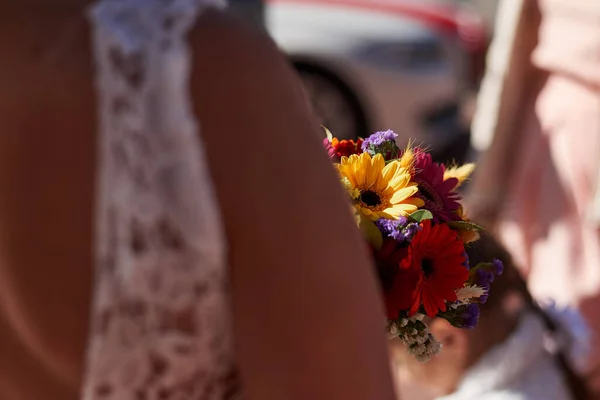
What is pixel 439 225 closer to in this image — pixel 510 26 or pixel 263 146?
pixel 263 146

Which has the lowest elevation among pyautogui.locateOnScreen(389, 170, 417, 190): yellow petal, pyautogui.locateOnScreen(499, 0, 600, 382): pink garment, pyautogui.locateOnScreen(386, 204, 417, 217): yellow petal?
pyautogui.locateOnScreen(386, 204, 417, 217): yellow petal

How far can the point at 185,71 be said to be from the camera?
85 cm

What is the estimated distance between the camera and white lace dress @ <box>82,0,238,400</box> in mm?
851

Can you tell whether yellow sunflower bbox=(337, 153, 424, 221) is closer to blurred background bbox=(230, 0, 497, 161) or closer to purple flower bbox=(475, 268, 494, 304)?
purple flower bbox=(475, 268, 494, 304)

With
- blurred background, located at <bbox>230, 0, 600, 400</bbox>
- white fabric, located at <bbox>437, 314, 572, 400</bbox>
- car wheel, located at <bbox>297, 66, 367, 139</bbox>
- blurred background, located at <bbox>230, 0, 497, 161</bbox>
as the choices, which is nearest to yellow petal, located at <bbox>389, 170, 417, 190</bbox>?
blurred background, located at <bbox>230, 0, 600, 400</bbox>

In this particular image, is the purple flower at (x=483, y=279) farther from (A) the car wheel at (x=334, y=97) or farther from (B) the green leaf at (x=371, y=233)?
(A) the car wheel at (x=334, y=97)

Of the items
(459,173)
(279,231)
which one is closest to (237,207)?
(279,231)

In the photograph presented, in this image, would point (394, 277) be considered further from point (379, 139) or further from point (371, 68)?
point (371, 68)

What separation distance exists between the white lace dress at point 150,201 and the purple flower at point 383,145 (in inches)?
21.4

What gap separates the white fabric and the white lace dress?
129cm

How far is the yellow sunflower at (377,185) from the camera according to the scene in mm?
1297

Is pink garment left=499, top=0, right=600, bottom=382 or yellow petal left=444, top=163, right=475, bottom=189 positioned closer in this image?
yellow petal left=444, top=163, right=475, bottom=189

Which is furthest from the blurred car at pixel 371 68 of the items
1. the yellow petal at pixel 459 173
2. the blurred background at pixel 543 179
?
the yellow petal at pixel 459 173

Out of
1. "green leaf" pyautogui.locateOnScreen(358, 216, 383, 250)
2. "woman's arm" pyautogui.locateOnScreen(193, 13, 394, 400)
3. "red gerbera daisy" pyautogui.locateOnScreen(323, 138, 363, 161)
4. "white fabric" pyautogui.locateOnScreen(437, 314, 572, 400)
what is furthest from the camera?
"white fabric" pyautogui.locateOnScreen(437, 314, 572, 400)
